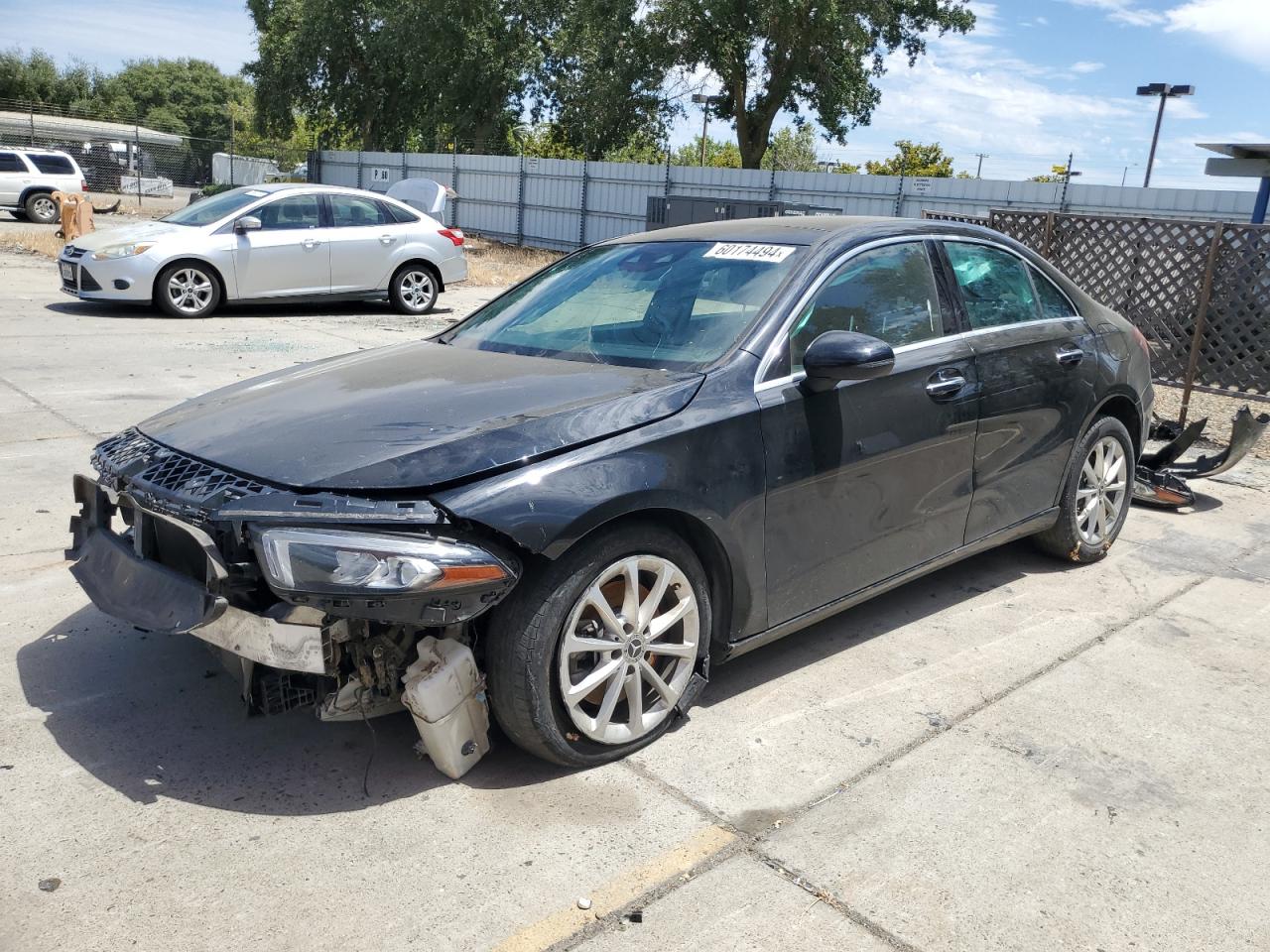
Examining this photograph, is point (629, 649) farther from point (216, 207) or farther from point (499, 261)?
point (499, 261)

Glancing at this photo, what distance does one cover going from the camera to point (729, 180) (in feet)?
76.7

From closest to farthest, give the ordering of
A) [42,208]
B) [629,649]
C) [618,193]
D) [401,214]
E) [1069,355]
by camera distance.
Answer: [629,649] < [1069,355] < [401,214] < [618,193] < [42,208]

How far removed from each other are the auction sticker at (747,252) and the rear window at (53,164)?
27.7 m

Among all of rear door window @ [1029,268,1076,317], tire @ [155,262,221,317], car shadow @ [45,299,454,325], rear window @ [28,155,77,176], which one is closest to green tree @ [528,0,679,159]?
rear window @ [28,155,77,176]

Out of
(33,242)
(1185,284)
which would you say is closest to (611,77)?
(33,242)

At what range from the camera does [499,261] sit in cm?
2352

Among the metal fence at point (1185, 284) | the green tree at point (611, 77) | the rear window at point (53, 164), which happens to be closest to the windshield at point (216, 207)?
the metal fence at point (1185, 284)

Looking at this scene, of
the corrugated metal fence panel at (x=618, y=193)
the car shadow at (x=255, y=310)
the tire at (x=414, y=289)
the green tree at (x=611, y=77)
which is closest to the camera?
the car shadow at (x=255, y=310)

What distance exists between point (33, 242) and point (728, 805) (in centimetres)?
2138

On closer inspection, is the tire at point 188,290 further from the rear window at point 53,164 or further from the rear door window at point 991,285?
the rear window at point 53,164

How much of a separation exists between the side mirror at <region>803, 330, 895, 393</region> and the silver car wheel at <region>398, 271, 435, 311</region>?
10891mm

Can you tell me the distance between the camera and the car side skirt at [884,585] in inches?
141

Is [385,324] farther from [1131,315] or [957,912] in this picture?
[957,912]

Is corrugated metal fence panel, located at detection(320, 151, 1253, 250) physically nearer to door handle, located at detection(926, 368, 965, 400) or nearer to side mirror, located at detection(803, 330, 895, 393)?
door handle, located at detection(926, 368, 965, 400)
